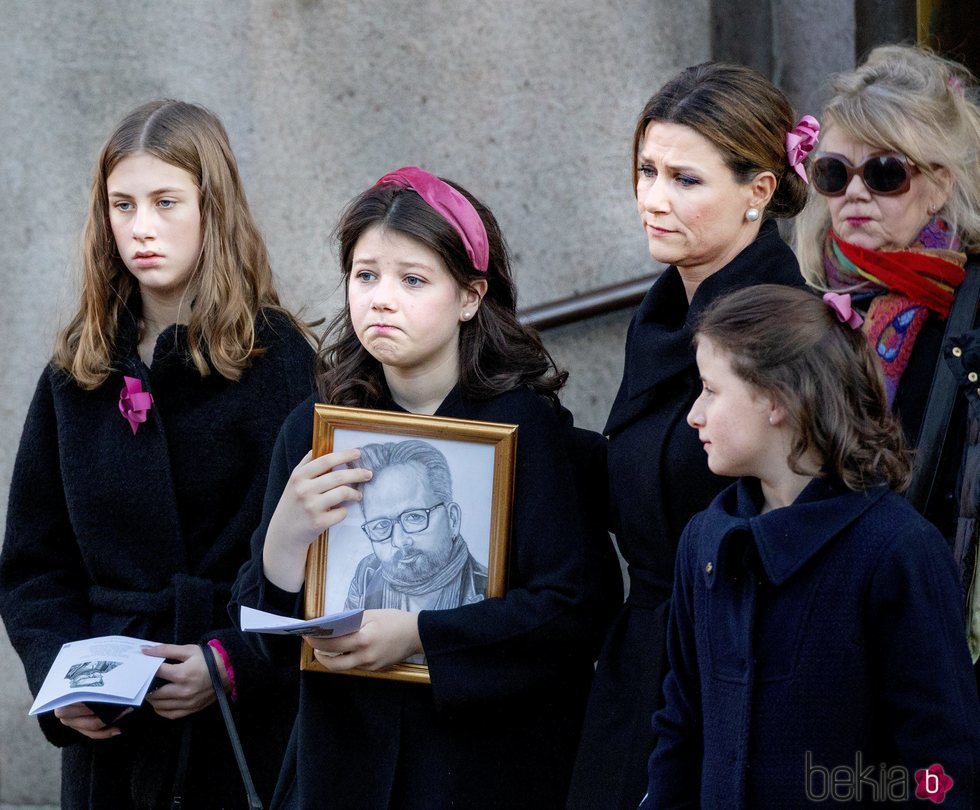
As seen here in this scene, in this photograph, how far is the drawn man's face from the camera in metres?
2.72

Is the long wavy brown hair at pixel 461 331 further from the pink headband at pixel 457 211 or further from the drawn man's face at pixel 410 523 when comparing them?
the drawn man's face at pixel 410 523

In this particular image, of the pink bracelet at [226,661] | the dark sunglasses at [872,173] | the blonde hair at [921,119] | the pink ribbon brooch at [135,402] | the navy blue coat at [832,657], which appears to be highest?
the blonde hair at [921,119]

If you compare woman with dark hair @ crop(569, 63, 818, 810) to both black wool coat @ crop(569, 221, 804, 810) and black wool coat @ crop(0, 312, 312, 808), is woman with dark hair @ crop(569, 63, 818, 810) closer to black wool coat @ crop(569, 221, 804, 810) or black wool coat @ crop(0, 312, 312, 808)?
black wool coat @ crop(569, 221, 804, 810)

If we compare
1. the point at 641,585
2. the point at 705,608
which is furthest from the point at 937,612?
the point at 641,585

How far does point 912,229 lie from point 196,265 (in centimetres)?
167

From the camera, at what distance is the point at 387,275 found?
2.74 metres

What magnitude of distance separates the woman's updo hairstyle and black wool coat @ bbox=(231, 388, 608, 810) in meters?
0.63

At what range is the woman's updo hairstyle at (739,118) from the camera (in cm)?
267

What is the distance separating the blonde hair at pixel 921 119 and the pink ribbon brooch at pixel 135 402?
171 centimetres

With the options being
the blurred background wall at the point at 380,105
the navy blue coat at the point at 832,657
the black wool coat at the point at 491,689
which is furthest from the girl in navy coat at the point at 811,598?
the blurred background wall at the point at 380,105

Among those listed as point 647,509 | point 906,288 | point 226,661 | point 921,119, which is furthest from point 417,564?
point 921,119

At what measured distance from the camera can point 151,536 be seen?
3.28 meters

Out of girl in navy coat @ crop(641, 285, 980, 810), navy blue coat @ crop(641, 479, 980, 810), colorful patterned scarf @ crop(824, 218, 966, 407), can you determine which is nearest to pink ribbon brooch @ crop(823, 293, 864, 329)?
girl in navy coat @ crop(641, 285, 980, 810)

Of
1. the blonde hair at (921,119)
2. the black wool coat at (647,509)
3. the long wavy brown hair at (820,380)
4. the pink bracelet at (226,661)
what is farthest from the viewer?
the pink bracelet at (226,661)
